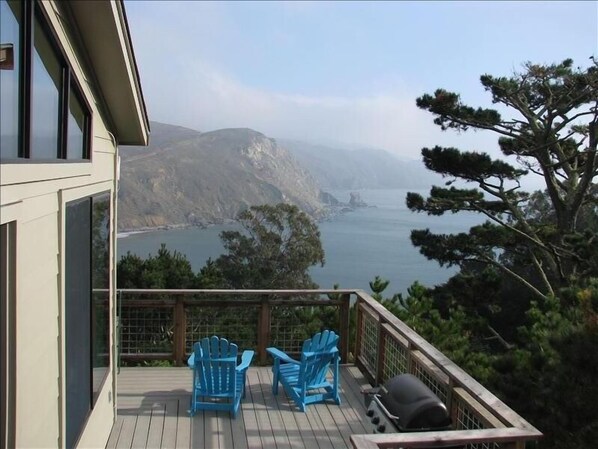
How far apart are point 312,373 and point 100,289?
2142 mm

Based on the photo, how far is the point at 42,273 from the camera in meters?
2.37

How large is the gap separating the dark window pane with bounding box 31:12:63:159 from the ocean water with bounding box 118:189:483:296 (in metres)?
18.6

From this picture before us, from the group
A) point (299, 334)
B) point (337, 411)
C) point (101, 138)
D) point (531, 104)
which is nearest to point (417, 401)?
point (337, 411)

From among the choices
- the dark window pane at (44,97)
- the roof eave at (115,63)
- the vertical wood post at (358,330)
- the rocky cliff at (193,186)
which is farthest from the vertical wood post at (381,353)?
the rocky cliff at (193,186)

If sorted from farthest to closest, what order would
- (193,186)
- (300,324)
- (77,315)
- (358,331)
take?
(193,186)
(300,324)
(358,331)
(77,315)

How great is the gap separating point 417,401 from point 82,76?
9.01ft

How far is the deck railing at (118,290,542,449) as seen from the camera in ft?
8.93

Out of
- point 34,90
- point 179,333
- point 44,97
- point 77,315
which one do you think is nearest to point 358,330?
point 179,333

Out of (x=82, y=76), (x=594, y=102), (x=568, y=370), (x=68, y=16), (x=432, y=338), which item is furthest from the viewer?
(x=594, y=102)

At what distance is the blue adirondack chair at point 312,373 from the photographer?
5.02 m

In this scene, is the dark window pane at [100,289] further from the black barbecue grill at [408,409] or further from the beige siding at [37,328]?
the black barbecue grill at [408,409]

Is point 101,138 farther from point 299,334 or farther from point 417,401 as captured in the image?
point 299,334

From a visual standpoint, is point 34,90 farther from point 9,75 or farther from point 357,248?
point 357,248

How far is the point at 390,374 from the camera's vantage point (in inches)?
210
